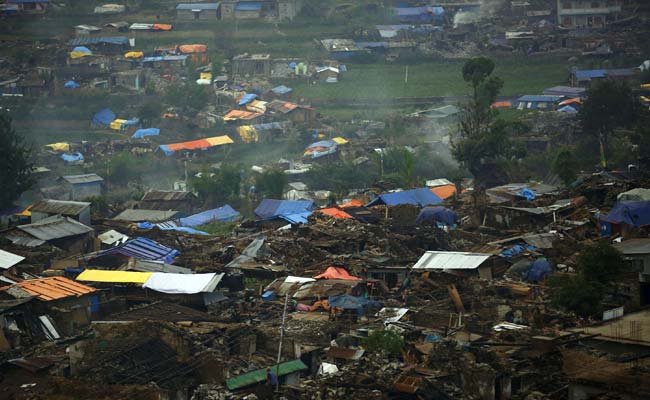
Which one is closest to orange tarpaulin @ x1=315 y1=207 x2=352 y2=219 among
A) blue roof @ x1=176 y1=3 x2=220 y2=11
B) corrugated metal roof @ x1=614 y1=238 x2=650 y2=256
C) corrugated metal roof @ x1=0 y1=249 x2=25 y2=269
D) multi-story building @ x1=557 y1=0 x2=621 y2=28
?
corrugated metal roof @ x1=0 y1=249 x2=25 y2=269

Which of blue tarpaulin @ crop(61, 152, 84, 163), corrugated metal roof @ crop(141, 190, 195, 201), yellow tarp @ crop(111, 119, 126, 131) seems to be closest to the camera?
corrugated metal roof @ crop(141, 190, 195, 201)

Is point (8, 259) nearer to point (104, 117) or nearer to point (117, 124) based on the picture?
point (117, 124)

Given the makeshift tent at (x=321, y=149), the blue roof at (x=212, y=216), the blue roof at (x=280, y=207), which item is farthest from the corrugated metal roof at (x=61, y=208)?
the makeshift tent at (x=321, y=149)

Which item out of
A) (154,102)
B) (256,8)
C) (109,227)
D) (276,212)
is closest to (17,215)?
(109,227)

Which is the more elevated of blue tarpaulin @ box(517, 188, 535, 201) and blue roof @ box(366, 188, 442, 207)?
blue tarpaulin @ box(517, 188, 535, 201)

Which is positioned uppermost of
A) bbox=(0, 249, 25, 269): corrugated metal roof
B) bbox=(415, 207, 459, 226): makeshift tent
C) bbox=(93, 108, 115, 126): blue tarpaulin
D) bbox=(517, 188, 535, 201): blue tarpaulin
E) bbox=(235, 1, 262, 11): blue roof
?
bbox=(235, 1, 262, 11): blue roof

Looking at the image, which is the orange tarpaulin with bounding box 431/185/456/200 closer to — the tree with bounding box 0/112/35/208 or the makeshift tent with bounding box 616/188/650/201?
the makeshift tent with bounding box 616/188/650/201
